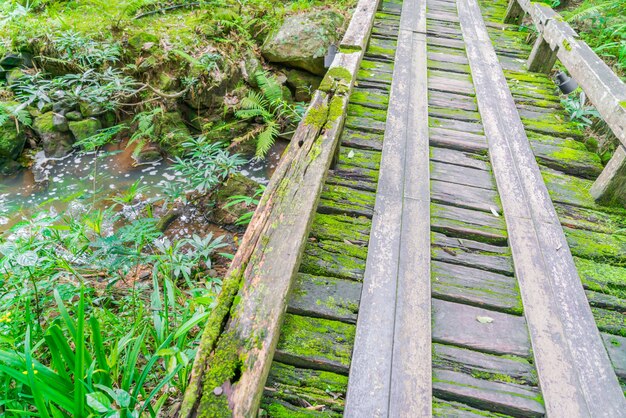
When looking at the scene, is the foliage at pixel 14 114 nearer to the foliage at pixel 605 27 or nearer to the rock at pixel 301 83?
the rock at pixel 301 83

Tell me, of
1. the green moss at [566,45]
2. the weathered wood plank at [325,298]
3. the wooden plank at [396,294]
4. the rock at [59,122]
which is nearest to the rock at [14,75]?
the rock at [59,122]

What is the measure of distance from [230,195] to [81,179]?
2143mm

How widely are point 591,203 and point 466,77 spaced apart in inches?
81.2

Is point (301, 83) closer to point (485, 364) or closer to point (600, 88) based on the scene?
point (600, 88)

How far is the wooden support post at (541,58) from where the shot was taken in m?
4.18

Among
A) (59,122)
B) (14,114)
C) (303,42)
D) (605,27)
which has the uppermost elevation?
(605,27)

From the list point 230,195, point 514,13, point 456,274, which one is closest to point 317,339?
point 456,274

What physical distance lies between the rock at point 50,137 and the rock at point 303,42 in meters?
3.31

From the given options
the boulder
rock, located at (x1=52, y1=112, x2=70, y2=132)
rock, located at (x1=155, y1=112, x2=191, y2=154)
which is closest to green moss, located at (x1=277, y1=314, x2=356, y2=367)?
rock, located at (x1=155, y1=112, x2=191, y2=154)

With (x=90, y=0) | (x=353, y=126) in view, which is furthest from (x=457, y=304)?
(x=90, y=0)

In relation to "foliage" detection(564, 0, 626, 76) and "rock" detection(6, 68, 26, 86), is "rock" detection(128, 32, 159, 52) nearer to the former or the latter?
"rock" detection(6, 68, 26, 86)

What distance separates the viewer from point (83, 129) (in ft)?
16.7

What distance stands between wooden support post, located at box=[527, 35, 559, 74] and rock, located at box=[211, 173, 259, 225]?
367 cm

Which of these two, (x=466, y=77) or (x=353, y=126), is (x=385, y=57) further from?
(x=353, y=126)
